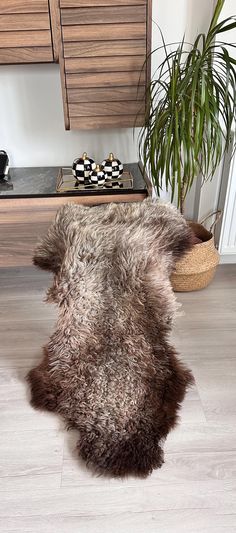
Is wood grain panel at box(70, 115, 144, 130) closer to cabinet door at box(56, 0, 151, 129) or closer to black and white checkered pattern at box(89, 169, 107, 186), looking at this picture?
cabinet door at box(56, 0, 151, 129)

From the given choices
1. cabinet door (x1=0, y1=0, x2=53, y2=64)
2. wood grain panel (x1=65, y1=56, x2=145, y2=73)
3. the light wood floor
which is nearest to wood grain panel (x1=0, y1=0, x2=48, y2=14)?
cabinet door (x1=0, y1=0, x2=53, y2=64)

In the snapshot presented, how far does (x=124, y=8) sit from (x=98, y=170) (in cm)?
68

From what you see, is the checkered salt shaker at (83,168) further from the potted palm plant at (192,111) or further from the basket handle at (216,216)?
the basket handle at (216,216)

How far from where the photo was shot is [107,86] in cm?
172

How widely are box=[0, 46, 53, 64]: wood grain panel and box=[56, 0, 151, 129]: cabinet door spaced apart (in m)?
0.08

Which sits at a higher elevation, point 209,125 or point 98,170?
point 209,125

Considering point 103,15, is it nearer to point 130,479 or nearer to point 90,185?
point 90,185

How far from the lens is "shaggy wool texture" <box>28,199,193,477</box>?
A: 139cm

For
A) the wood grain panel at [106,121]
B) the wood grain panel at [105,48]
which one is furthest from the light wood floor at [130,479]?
the wood grain panel at [105,48]

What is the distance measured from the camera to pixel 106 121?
1811 millimetres

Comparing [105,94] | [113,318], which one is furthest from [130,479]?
[105,94]

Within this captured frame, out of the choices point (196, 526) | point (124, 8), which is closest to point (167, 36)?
point (124, 8)

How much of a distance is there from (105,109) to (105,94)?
65 millimetres

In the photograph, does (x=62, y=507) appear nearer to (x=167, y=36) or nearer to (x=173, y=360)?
(x=173, y=360)
